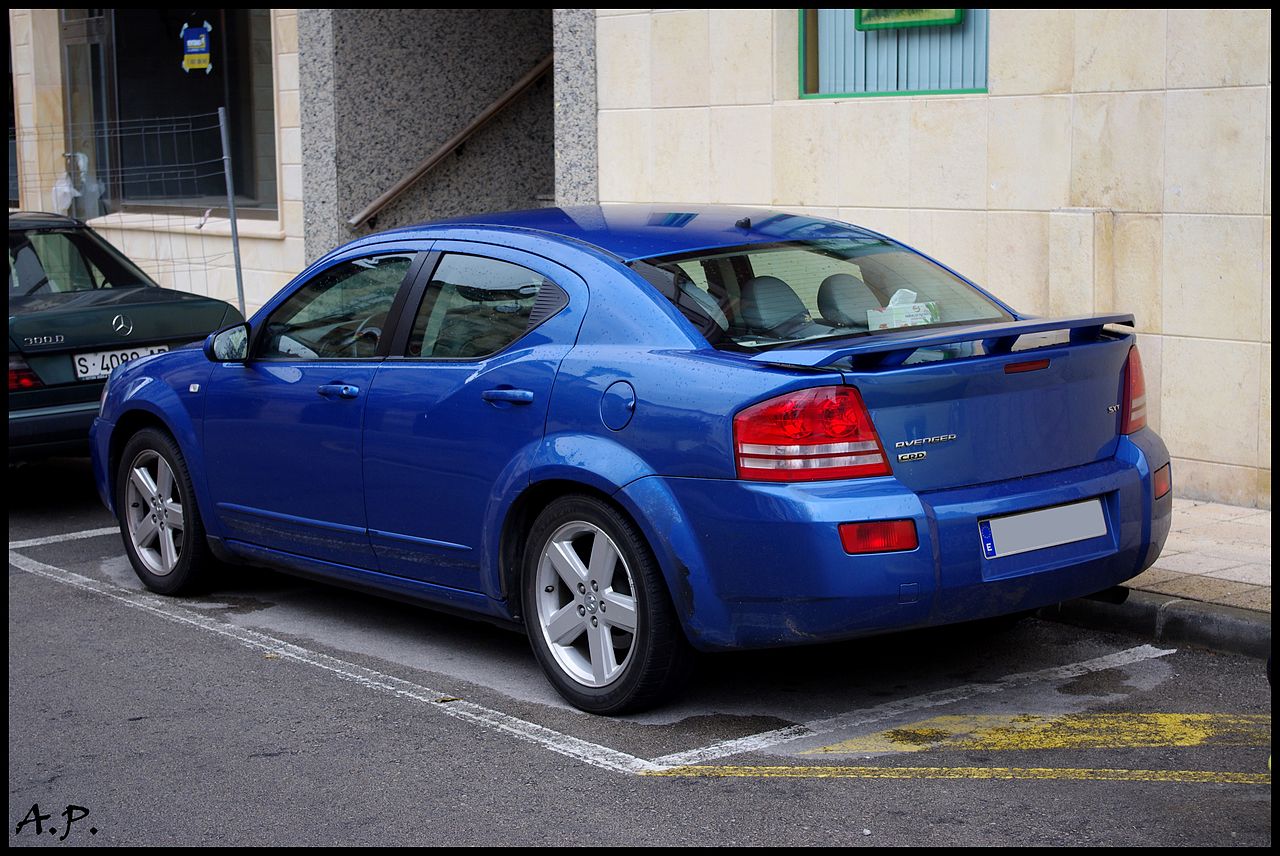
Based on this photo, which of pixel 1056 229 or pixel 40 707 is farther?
pixel 1056 229

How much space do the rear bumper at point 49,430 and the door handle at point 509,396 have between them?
3.96m

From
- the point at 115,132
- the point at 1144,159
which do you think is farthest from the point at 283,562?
the point at 115,132

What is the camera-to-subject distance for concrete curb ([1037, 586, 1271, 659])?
5.81 m

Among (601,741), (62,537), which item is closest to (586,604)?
(601,741)

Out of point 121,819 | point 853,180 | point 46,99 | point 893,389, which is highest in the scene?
point 46,99

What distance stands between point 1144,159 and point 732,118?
303 cm

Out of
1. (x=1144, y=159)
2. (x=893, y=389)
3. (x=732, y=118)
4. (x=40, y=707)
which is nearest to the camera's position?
(x=893, y=389)

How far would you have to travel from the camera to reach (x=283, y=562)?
21.4 ft

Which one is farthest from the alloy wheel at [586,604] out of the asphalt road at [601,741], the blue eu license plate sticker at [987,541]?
the blue eu license plate sticker at [987,541]

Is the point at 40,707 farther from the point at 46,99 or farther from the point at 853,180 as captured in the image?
the point at 46,99

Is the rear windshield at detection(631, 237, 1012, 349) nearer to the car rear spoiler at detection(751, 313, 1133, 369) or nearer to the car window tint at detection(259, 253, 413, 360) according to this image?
the car rear spoiler at detection(751, 313, 1133, 369)

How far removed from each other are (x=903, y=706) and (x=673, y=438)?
4.05 ft

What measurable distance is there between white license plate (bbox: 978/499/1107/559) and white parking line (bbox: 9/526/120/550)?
5277 millimetres

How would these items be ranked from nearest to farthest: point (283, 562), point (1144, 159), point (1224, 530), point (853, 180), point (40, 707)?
point (40, 707), point (283, 562), point (1224, 530), point (1144, 159), point (853, 180)
